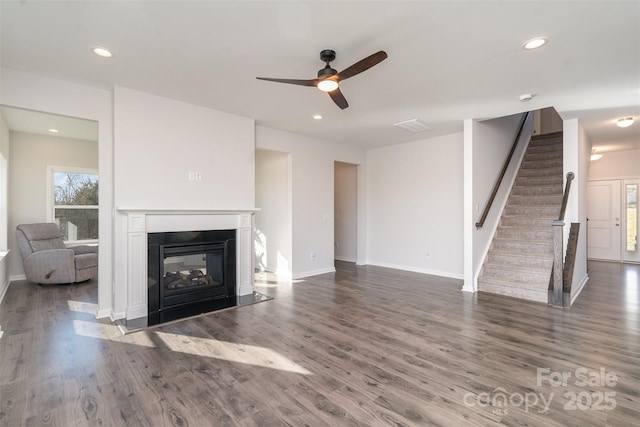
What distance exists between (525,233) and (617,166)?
15.1 ft

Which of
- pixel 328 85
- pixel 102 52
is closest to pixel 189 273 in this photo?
pixel 102 52

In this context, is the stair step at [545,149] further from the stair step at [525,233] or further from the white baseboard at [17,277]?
the white baseboard at [17,277]

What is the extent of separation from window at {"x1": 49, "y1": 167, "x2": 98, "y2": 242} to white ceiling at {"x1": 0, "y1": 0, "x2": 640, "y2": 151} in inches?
151

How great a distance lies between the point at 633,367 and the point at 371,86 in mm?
3487

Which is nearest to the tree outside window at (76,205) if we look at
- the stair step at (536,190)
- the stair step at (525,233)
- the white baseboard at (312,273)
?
the white baseboard at (312,273)

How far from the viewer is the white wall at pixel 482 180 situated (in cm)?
486

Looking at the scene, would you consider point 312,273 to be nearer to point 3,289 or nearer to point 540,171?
point 3,289

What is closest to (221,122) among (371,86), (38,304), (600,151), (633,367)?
(371,86)

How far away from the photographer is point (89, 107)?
3547mm

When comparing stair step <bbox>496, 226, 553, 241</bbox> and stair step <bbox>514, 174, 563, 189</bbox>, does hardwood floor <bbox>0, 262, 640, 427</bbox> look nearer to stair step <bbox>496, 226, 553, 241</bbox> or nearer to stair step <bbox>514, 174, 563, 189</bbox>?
stair step <bbox>496, 226, 553, 241</bbox>

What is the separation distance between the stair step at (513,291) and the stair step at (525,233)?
1113mm

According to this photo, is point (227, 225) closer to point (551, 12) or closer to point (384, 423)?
point (384, 423)

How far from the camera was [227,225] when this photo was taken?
4.39 meters

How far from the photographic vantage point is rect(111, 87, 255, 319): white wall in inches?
140
